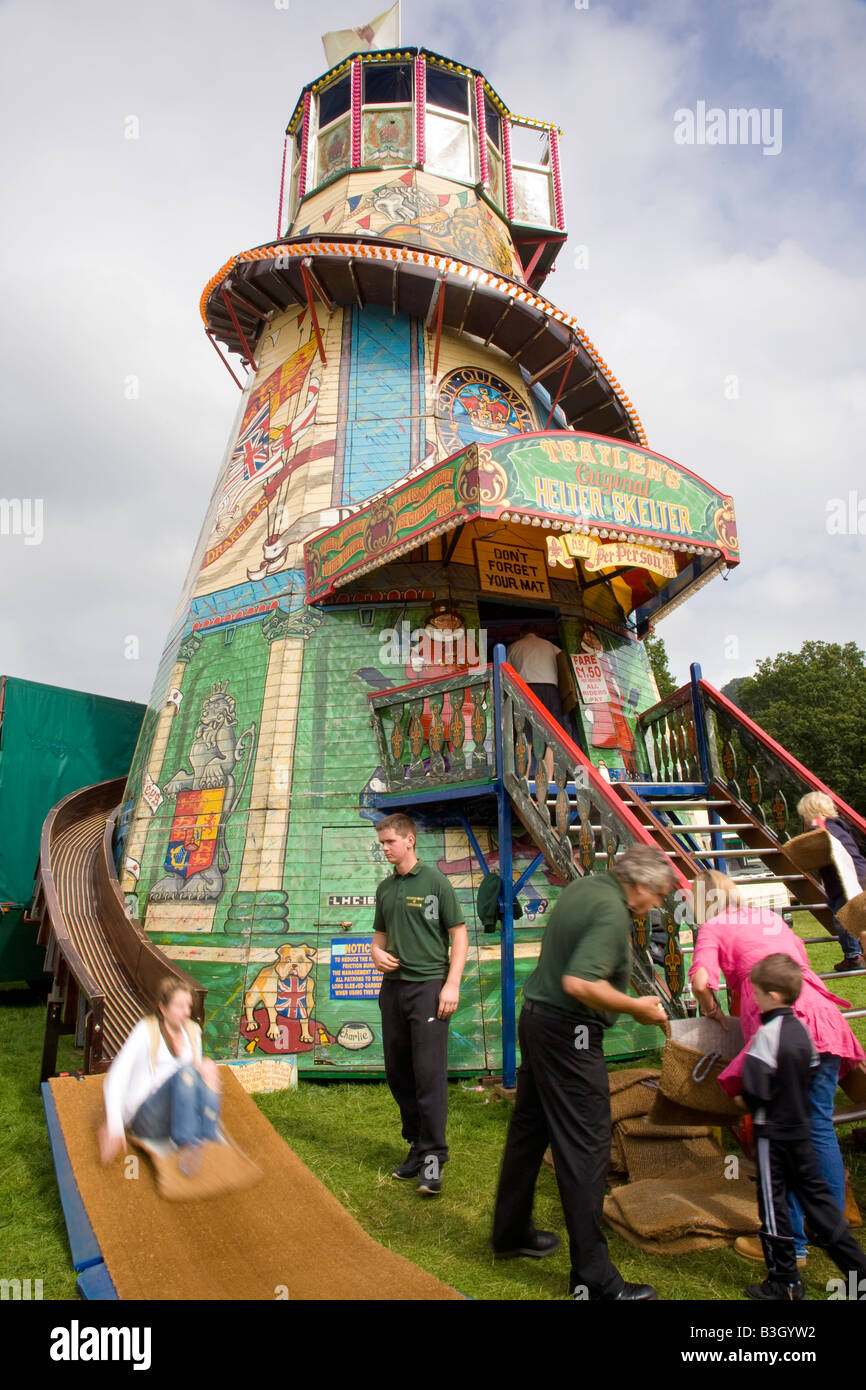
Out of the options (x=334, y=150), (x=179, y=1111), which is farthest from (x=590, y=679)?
(x=334, y=150)

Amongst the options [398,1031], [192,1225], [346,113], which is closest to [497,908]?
[398,1031]

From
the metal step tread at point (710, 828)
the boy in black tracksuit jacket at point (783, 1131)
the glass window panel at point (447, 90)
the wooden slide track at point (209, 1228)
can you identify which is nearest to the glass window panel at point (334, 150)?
the glass window panel at point (447, 90)

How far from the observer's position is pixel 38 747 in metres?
12.7

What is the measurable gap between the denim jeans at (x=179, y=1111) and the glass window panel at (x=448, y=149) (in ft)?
45.3

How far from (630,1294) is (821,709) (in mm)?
37703

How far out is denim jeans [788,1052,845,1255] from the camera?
11.6 feet

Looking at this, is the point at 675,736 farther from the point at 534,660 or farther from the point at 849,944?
the point at 849,944

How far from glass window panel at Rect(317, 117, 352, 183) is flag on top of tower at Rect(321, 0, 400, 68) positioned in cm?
127

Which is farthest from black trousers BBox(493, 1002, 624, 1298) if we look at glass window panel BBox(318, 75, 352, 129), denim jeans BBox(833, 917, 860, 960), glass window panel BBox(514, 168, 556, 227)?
glass window panel BBox(318, 75, 352, 129)

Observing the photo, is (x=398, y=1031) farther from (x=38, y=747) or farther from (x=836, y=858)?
(x=38, y=747)

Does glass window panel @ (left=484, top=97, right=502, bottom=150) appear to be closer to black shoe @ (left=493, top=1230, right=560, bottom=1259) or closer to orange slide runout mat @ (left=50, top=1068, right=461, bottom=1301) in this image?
orange slide runout mat @ (left=50, top=1068, right=461, bottom=1301)

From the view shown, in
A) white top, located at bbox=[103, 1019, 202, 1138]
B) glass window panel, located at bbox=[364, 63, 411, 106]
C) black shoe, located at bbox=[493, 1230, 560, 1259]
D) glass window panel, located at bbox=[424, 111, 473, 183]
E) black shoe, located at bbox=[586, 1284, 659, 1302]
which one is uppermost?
glass window panel, located at bbox=[364, 63, 411, 106]
